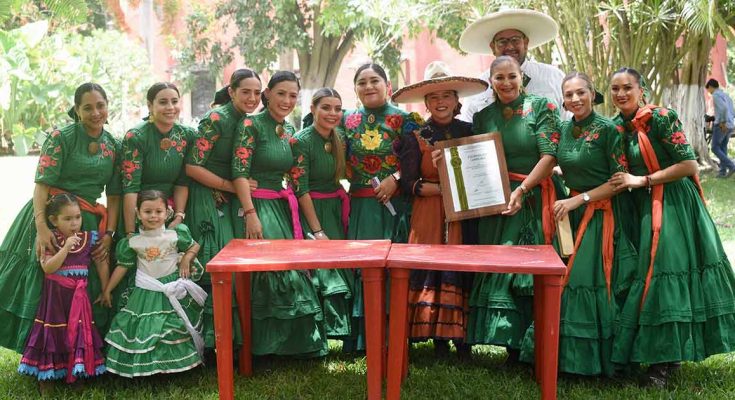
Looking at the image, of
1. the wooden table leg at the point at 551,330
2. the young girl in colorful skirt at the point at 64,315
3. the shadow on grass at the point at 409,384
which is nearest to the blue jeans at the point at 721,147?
the shadow on grass at the point at 409,384

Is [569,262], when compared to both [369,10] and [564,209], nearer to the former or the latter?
[564,209]

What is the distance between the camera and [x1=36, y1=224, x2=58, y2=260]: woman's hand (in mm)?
4094

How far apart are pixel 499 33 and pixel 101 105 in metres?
2.69

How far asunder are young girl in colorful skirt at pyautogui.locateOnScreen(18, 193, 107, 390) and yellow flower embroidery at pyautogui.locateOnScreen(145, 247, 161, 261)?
13.1 inches

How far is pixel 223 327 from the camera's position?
12.0 feet

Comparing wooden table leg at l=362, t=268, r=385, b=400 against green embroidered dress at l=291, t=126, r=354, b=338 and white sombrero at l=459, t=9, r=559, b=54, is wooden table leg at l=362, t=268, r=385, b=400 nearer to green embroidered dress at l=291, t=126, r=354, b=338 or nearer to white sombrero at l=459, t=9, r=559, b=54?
green embroidered dress at l=291, t=126, r=354, b=338

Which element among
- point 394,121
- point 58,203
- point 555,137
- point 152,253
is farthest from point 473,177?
point 58,203

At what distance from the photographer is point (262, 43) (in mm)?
18781

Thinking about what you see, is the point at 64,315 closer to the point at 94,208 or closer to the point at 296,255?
the point at 94,208

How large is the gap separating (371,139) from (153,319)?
1.73m

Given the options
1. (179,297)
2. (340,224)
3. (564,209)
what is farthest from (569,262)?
(179,297)

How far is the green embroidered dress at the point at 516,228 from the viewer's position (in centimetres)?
423

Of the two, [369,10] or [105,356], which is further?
[369,10]

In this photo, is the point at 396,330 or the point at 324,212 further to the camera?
the point at 324,212
